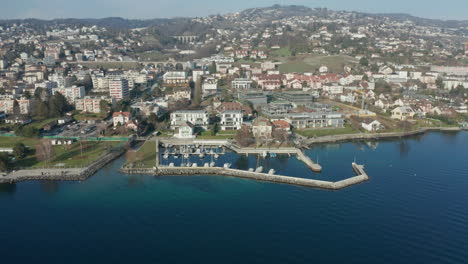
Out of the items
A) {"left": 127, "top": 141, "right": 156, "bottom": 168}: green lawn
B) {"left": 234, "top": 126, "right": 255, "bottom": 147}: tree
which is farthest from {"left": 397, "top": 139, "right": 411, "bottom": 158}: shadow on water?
{"left": 127, "top": 141, "right": 156, "bottom": 168}: green lawn

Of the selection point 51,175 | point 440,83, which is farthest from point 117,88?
point 440,83

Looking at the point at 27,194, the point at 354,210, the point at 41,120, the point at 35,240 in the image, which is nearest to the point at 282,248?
the point at 354,210

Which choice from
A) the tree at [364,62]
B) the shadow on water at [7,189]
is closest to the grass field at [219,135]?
the shadow on water at [7,189]

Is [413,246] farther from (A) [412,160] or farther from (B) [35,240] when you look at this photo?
(B) [35,240]

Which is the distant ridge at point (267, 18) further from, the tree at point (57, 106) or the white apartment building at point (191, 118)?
the white apartment building at point (191, 118)

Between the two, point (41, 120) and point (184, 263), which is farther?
point (41, 120)

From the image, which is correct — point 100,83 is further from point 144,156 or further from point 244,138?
point 244,138
